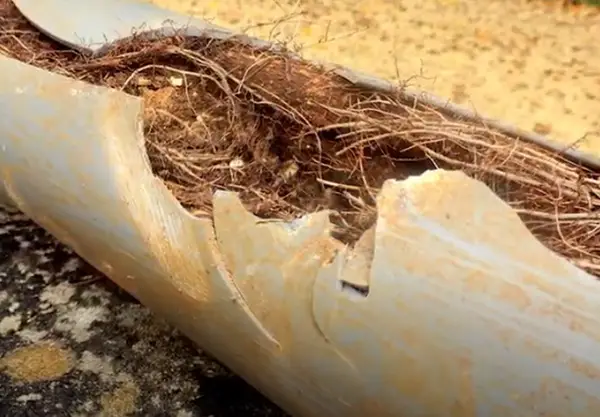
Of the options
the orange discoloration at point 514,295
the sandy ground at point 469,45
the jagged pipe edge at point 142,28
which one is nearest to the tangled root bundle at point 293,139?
the jagged pipe edge at point 142,28

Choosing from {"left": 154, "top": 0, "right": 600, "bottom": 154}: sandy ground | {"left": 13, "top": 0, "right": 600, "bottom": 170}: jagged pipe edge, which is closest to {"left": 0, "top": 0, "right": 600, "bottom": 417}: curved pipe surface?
{"left": 13, "top": 0, "right": 600, "bottom": 170}: jagged pipe edge

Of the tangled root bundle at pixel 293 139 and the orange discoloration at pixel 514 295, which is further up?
the orange discoloration at pixel 514 295

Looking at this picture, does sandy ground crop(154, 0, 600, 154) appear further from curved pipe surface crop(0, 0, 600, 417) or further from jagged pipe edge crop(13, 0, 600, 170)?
curved pipe surface crop(0, 0, 600, 417)

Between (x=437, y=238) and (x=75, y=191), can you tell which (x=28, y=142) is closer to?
(x=75, y=191)

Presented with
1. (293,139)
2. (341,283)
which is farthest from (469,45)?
(341,283)

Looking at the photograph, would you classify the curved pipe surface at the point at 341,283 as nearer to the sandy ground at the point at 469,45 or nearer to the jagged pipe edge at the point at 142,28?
the jagged pipe edge at the point at 142,28

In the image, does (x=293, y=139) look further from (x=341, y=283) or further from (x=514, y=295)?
(x=514, y=295)
